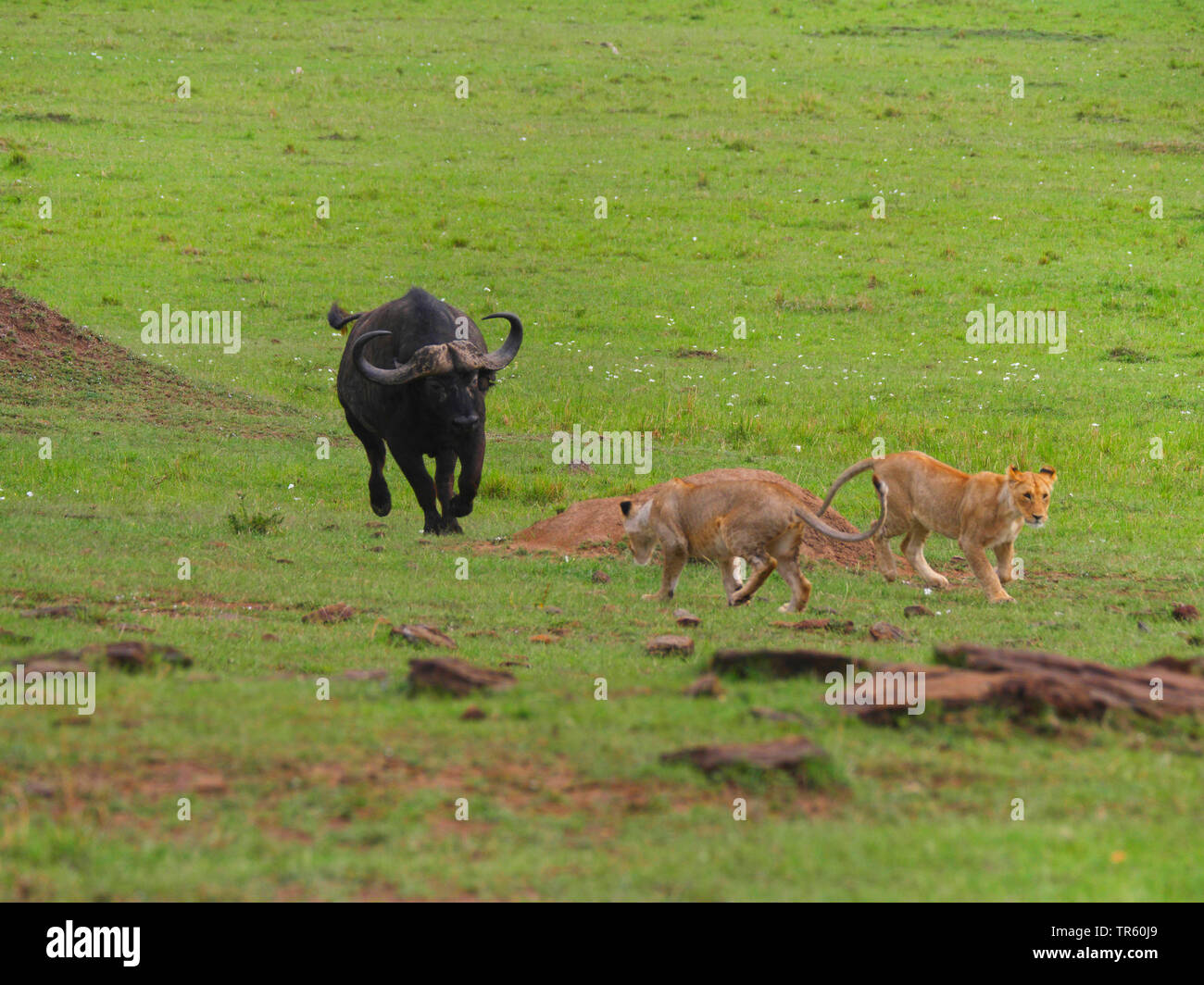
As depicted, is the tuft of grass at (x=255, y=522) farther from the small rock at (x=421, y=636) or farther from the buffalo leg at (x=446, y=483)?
the small rock at (x=421, y=636)

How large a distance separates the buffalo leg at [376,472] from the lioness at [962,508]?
5757mm

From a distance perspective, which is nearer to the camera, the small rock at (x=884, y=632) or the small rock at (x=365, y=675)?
the small rock at (x=365, y=675)

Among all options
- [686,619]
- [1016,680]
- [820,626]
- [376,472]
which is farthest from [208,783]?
[376,472]

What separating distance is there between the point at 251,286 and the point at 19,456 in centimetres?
1093

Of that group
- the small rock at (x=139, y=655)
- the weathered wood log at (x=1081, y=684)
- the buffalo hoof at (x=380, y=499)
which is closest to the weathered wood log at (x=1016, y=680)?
the weathered wood log at (x=1081, y=684)

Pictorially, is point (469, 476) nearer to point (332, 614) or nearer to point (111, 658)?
point (332, 614)

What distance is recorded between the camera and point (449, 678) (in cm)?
779

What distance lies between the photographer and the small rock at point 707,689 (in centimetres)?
778

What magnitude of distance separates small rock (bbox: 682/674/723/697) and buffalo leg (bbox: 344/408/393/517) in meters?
9.22

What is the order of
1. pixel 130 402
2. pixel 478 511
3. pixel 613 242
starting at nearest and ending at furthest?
pixel 478 511, pixel 130 402, pixel 613 242

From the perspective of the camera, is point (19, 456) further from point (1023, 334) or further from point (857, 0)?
point (857, 0)

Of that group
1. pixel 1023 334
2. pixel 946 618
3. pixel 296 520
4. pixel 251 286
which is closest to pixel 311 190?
pixel 251 286

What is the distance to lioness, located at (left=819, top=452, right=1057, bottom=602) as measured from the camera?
12656mm
